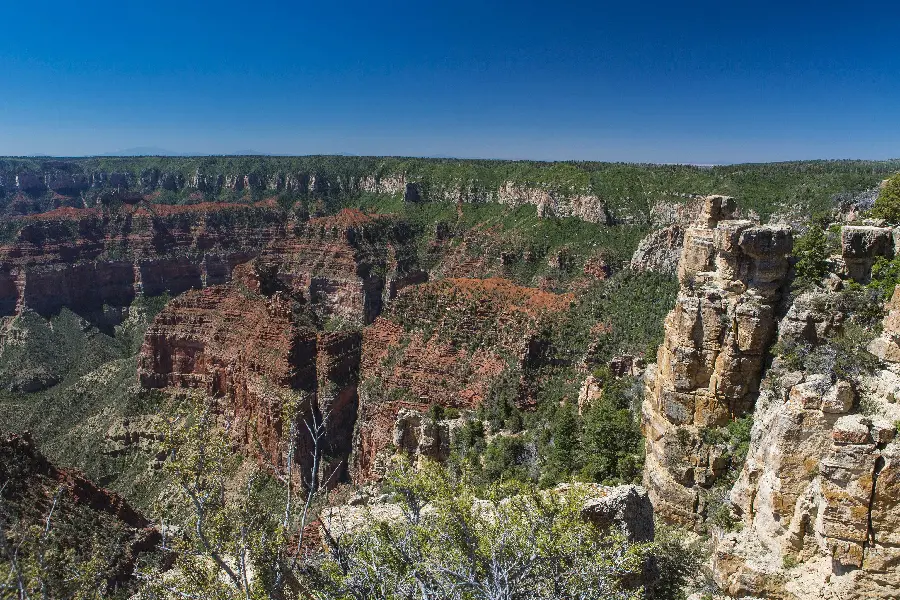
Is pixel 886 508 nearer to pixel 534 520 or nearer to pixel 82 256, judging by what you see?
pixel 534 520

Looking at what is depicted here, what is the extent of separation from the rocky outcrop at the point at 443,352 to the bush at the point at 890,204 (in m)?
25.4

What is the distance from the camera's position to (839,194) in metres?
75.3

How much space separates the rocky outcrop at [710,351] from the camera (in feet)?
79.4

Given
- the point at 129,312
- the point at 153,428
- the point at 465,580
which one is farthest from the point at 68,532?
the point at 129,312

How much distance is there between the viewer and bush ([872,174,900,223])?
96.8 feet

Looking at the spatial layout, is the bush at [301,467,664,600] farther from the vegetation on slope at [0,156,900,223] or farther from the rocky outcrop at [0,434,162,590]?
the vegetation on slope at [0,156,900,223]

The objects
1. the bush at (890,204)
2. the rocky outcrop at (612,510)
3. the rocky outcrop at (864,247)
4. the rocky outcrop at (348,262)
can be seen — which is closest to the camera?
the rocky outcrop at (612,510)

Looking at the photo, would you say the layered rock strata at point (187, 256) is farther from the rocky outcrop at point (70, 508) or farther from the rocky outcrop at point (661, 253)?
the rocky outcrop at point (70, 508)

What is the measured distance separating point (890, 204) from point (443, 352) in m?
34.3

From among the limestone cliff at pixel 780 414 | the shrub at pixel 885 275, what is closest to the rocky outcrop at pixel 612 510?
the limestone cliff at pixel 780 414

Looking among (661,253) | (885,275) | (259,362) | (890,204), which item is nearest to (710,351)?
(885,275)

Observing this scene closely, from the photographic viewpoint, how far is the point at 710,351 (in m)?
25.4

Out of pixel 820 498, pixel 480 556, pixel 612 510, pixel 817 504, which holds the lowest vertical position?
pixel 612 510

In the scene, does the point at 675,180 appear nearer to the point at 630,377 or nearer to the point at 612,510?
the point at 630,377
